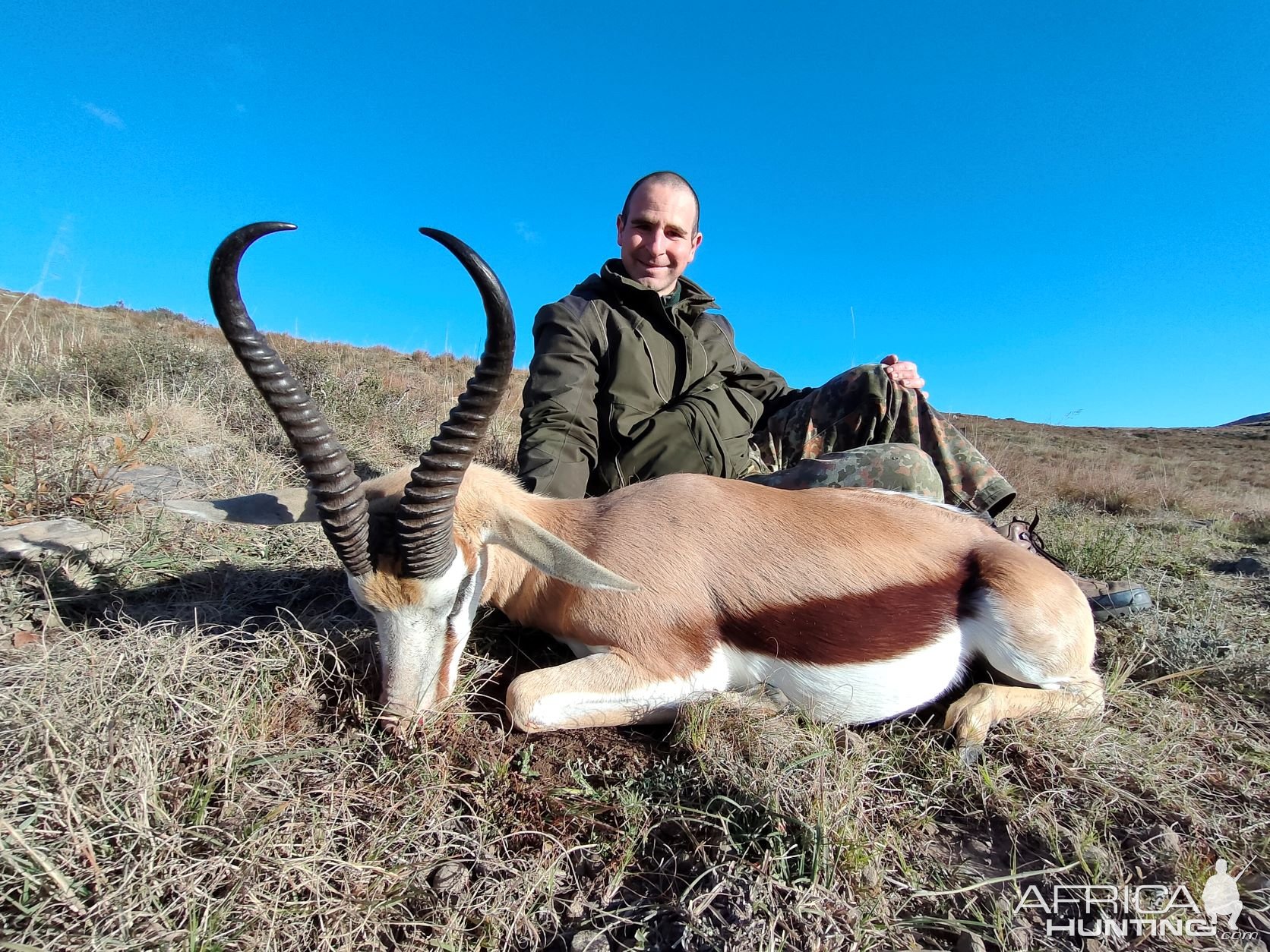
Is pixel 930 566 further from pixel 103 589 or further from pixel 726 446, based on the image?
pixel 103 589

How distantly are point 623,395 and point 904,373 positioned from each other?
7.41 ft

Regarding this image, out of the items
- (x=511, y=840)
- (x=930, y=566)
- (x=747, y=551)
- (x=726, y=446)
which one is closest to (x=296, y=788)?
(x=511, y=840)

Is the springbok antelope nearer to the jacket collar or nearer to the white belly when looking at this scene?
the white belly

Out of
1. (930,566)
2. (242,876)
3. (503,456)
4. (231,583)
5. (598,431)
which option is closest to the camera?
(242,876)

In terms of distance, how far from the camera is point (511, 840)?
1947mm

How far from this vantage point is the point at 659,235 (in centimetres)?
464

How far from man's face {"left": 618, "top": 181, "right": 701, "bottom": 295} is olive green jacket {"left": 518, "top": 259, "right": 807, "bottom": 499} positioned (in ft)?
0.63

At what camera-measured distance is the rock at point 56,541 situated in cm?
308

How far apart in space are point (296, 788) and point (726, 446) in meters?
3.42

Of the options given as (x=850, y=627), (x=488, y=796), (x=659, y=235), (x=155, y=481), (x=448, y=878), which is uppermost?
(x=659, y=235)

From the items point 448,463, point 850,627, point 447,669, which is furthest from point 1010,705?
point 448,463

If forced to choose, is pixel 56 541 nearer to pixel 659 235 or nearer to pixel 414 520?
pixel 414 520

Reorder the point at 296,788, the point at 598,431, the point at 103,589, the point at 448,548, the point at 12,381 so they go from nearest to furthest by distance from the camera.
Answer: the point at 296,788 → the point at 448,548 → the point at 103,589 → the point at 598,431 → the point at 12,381

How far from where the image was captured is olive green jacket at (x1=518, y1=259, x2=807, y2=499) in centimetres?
387
